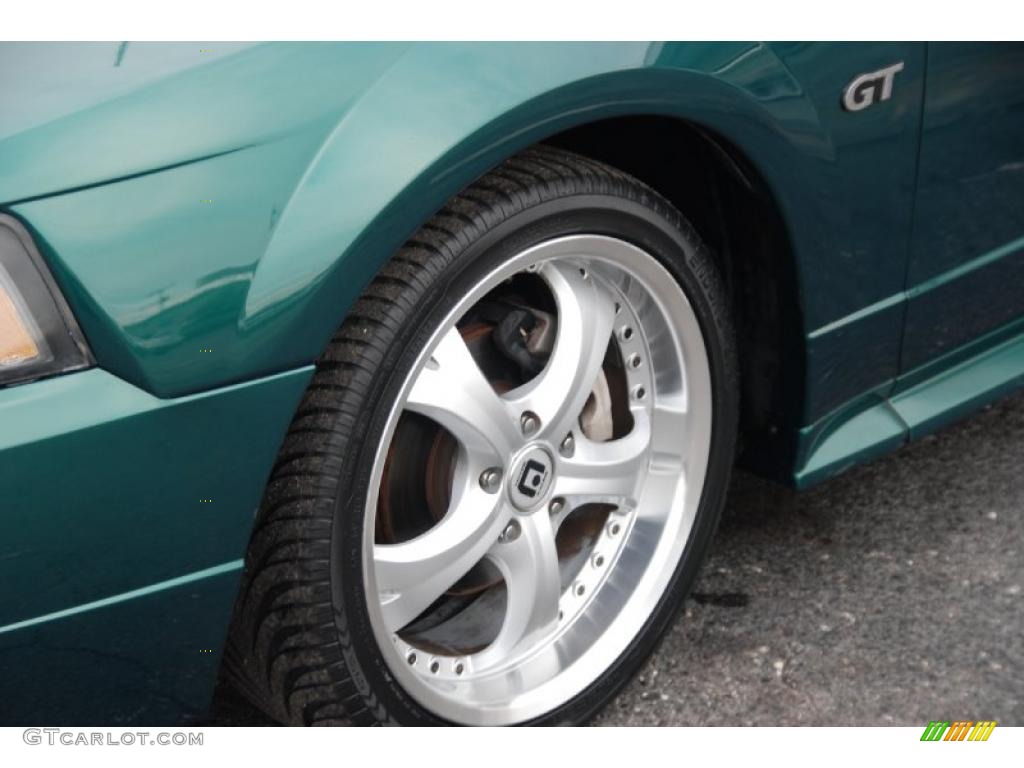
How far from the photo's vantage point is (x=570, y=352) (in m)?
2.03

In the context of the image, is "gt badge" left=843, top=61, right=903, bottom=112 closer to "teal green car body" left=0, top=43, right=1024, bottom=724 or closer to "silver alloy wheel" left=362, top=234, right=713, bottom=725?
"teal green car body" left=0, top=43, right=1024, bottom=724

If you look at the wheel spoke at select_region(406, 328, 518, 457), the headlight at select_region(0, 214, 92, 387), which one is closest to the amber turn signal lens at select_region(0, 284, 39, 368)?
the headlight at select_region(0, 214, 92, 387)

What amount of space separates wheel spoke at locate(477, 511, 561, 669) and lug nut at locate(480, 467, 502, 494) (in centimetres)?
10

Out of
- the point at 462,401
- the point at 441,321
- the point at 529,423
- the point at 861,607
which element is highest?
the point at 441,321

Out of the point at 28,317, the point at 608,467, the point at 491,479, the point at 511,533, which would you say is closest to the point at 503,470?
the point at 491,479

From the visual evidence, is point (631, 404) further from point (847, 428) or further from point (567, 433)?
point (847, 428)

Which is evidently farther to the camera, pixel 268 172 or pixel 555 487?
pixel 555 487

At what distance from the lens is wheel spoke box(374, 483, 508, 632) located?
1.90 m

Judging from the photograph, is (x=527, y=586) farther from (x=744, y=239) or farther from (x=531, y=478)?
(x=744, y=239)

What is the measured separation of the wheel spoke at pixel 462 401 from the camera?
1.83 metres

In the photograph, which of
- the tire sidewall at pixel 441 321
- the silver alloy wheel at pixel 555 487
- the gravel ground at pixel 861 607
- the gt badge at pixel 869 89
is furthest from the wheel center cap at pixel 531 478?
the gt badge at pixel 869 89

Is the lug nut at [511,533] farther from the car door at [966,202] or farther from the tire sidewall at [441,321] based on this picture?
the car door at [966,202]

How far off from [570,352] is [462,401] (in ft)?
0.76

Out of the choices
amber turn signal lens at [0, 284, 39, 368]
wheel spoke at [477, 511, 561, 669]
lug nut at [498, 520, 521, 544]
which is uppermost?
amber turn signal lens at [0, 284, 39, 368]
